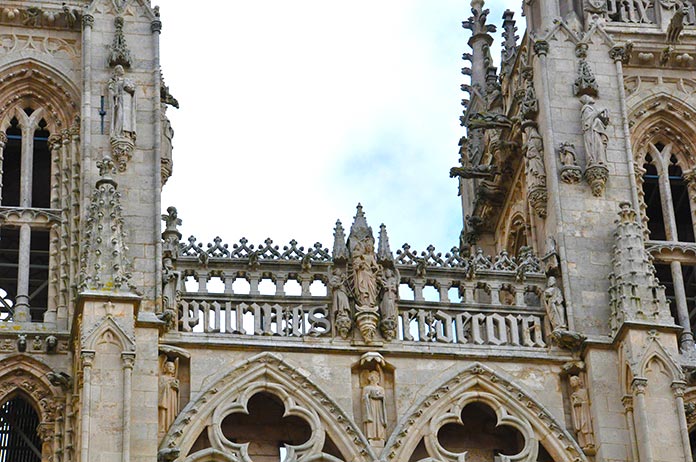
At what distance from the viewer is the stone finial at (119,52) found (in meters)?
33.8

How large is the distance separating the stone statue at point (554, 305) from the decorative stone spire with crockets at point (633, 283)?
650mm

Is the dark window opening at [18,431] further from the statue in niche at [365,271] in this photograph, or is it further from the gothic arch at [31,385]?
the statue in niche at [365,271]

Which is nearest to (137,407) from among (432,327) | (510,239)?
(432,327)

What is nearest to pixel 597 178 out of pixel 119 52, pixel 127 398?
pixel 119 52

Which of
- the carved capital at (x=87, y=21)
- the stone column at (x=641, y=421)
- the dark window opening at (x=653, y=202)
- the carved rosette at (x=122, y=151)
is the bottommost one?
the stone column at (x=641, y=421)

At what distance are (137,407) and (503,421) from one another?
184 inches

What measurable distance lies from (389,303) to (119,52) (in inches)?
197

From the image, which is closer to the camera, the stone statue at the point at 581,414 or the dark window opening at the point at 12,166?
the stone statue at the point at 581,414

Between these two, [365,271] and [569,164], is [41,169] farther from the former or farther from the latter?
[569,164]

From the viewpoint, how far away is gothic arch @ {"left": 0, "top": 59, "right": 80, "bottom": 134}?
3428 centimetres

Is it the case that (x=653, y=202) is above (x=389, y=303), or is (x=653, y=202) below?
above

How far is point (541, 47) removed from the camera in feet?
117

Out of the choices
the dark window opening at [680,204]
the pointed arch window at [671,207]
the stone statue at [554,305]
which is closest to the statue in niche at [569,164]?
the pointed arch window at [671,207]

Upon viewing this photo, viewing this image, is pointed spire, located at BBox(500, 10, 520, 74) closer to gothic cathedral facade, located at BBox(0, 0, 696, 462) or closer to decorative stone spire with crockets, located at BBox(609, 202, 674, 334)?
gothic cathedral facade, located at BBox(0, 0, 696, 462)
